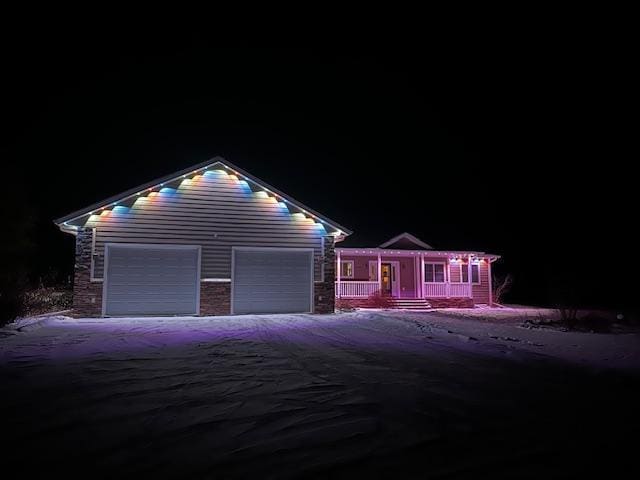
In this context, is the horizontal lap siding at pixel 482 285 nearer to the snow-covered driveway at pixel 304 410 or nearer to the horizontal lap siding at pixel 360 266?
the horizontal lap siding at pixel 360 266

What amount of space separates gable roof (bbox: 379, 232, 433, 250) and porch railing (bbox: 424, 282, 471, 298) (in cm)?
211

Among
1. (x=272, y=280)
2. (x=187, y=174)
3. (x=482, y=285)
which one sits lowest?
(x=482, y=285)

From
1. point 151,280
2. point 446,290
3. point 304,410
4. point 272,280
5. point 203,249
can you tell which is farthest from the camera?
point 446,290

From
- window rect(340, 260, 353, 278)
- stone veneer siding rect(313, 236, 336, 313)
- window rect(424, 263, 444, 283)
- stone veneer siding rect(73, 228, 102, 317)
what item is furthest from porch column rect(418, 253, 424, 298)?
stone veneer siding rect(73, 228, 102, 317)

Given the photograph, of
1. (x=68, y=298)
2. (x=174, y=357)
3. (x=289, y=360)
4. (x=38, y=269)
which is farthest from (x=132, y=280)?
(x=38, y=269)

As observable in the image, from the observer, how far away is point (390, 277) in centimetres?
2361

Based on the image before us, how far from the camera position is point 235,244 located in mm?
15250

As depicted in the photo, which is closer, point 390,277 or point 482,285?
point 390,277

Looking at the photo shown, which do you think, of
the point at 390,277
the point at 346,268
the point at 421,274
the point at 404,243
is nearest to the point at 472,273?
the point at 421,274

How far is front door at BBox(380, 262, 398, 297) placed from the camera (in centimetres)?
2344

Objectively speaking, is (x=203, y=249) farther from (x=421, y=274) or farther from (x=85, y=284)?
(x=421, y=274)

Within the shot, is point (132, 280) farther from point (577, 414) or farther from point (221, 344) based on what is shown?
point (577, 414)

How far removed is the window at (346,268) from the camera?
888 inches

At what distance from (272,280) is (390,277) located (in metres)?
9.79
